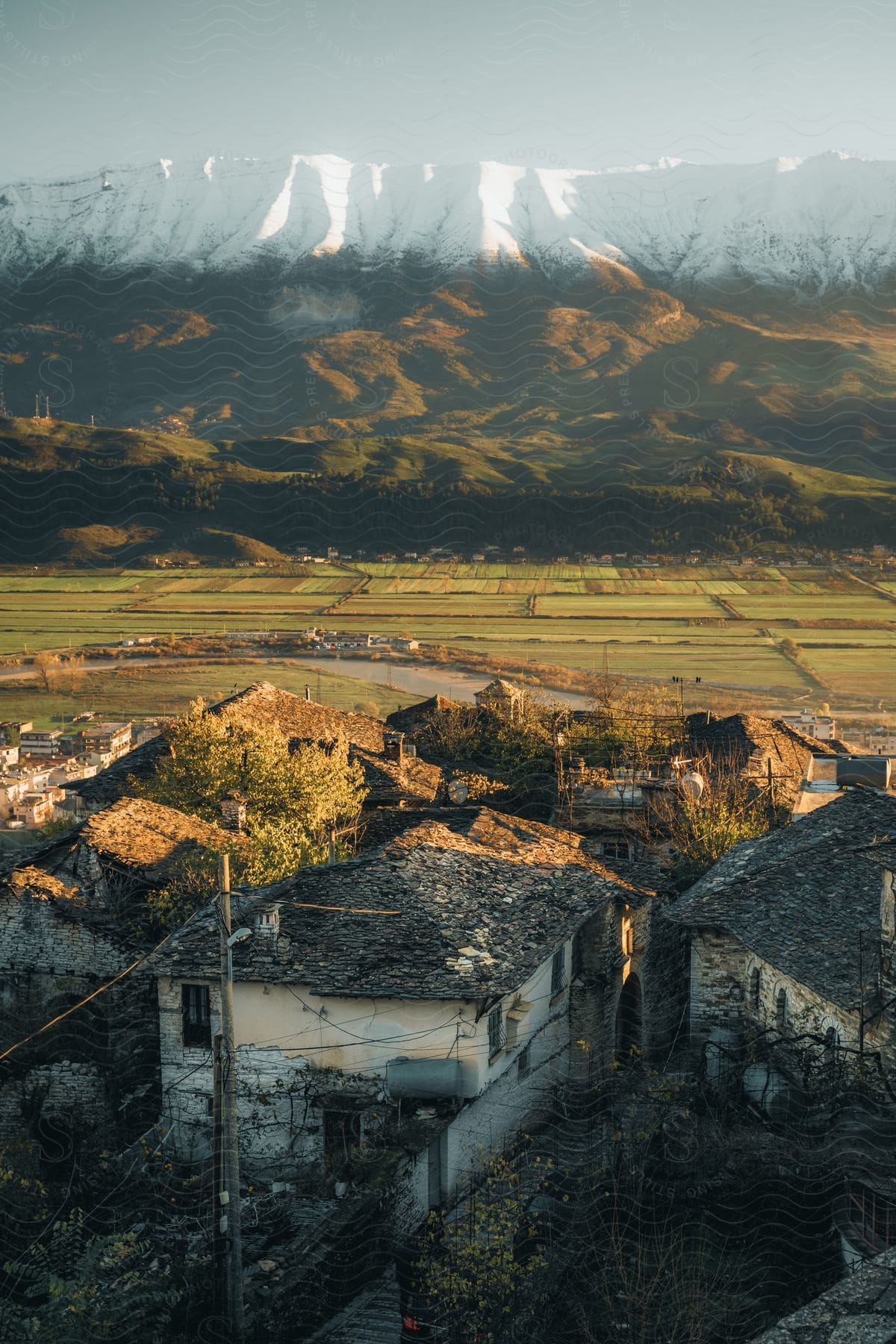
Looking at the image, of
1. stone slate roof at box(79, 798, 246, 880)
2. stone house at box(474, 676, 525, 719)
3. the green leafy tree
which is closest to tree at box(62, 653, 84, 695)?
stone house at box(474, 676, 525, 719)

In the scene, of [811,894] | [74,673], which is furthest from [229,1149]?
[74,673]

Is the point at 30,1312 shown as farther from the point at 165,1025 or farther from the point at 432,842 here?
the point at 432,842

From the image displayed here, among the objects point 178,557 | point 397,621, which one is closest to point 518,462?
point 178,557

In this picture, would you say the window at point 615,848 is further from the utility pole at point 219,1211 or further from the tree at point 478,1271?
the utility pole at point 219,1211

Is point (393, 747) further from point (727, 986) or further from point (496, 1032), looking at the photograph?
point (496, 1032)

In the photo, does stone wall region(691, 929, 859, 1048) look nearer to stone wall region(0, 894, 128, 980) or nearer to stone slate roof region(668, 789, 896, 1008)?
stone slate roof region(668, 789, 896, 1008)

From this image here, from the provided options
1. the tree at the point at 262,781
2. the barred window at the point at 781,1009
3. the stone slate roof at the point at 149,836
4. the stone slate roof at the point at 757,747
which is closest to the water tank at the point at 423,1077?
the barred window at the point at 781,1009
